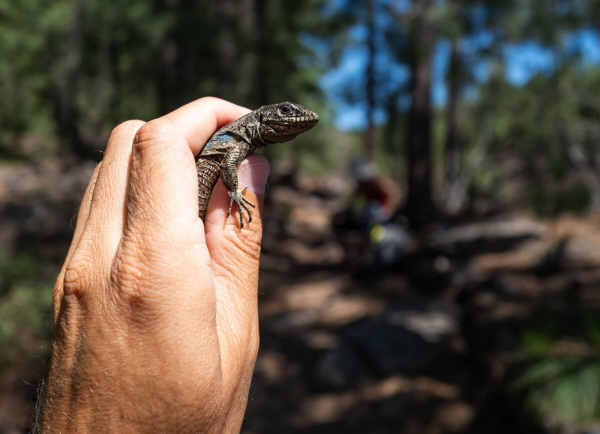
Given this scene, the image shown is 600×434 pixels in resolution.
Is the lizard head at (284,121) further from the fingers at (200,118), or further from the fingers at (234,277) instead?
the fingers at (234,277)

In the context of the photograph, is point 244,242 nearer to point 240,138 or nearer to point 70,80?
point 240,138

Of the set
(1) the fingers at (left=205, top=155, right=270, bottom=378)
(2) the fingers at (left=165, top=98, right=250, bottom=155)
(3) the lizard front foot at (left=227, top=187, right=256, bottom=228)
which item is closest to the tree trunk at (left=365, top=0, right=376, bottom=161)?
(2) the fingers at (left=165, top=98, right=250, bottom=155)

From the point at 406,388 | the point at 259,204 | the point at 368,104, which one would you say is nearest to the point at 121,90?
the point at 368,104

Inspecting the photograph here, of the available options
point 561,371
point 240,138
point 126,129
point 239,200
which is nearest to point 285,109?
point 240,138

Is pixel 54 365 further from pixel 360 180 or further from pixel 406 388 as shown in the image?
pixel 360 180

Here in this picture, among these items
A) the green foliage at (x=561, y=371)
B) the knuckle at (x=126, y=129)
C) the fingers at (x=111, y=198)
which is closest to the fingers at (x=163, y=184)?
the fingers at (x=111, y=198)

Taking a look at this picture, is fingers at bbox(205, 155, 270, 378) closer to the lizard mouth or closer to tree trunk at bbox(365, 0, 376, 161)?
the lizard mouth
